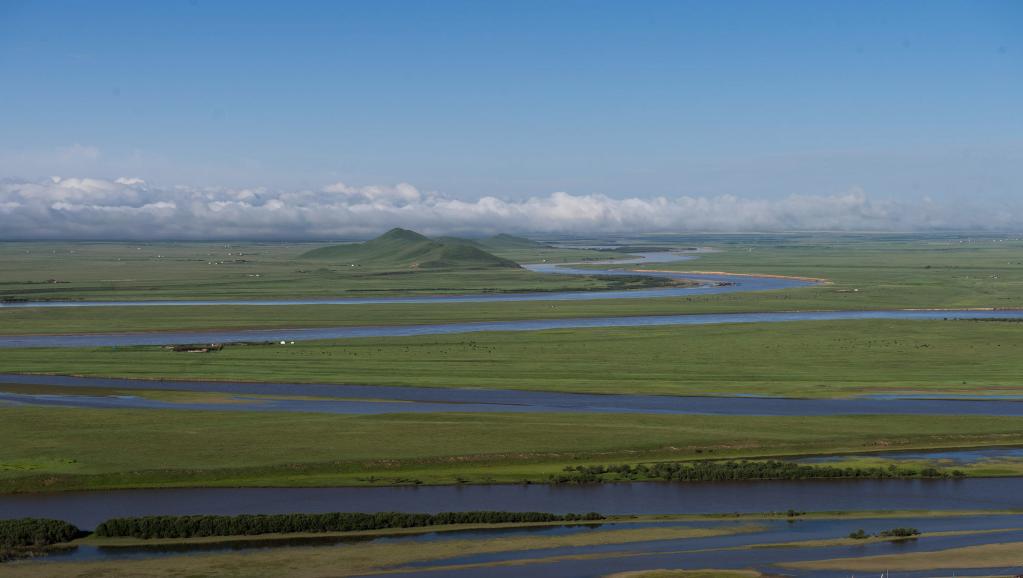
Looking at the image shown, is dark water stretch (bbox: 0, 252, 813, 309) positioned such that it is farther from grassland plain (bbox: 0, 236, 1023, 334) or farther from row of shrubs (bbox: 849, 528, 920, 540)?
row of shrubs (bbox: 849, 528, 920, 540)

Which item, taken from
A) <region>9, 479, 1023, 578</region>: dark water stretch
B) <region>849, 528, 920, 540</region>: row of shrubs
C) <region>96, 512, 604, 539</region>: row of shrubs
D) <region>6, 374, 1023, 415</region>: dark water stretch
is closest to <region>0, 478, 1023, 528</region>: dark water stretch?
<region>9, 479, 1023, 578</region>: dark water stretch

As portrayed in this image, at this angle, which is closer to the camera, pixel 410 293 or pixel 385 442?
pixel 385 442

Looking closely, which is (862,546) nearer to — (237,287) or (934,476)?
(934,476)

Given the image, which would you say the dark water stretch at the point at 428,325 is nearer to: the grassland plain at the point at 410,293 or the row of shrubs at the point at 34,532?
the grassland plain at the point at 410,293

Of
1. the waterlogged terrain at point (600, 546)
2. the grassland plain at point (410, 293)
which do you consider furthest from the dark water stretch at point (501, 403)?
the grassland plain at point (410, 293)

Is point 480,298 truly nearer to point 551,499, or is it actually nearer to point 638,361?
point 638,361

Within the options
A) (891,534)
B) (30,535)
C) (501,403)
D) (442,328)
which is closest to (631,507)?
(891,534)
